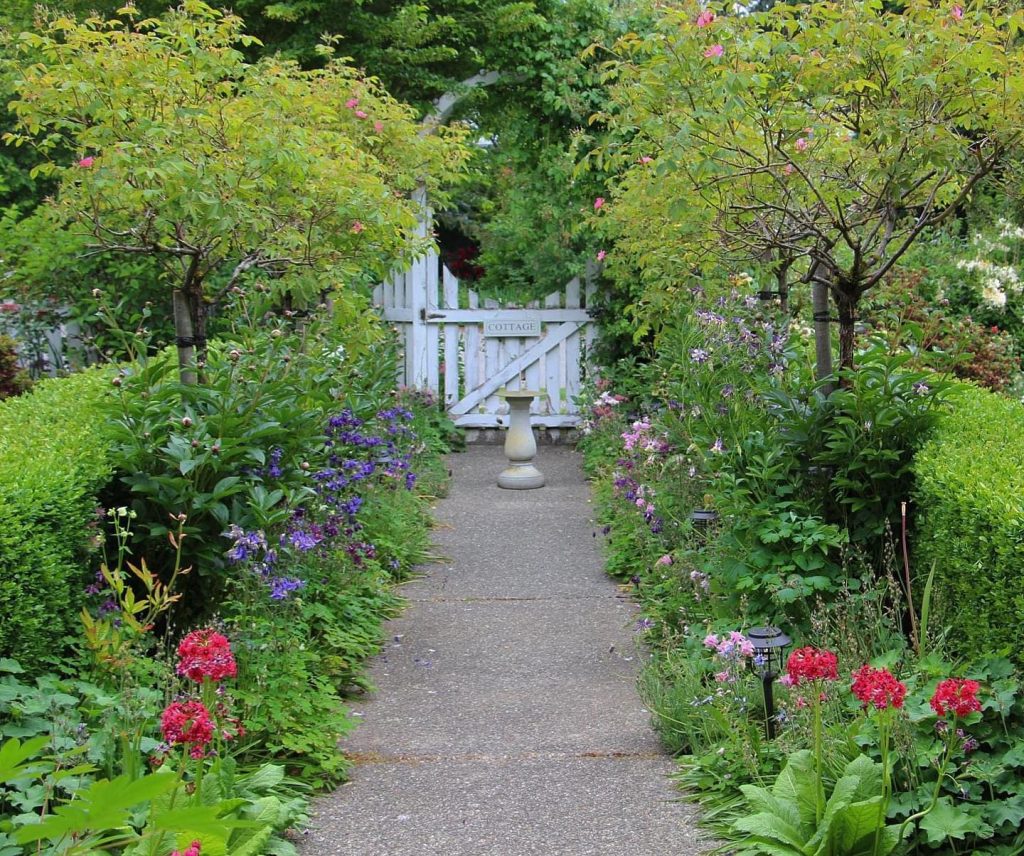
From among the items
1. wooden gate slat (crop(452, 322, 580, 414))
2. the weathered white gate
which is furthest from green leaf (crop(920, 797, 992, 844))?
wooden gate slat (crop(452, 322, 580, 414))

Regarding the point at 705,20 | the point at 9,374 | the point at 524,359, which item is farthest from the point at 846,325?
the point at 524,359

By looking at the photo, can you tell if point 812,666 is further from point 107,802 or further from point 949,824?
point 107,802

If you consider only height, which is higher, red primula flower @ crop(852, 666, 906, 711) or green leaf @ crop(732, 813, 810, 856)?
red primula flower @ crop(852, 666, 906, 711)

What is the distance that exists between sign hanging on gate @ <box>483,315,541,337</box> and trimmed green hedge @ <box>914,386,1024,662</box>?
684 cm

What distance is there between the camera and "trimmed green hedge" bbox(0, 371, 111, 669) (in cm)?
296

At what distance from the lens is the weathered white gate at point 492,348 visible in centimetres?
1068

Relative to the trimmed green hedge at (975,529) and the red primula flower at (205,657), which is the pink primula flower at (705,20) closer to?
the trimmed green hedge at (975,529)

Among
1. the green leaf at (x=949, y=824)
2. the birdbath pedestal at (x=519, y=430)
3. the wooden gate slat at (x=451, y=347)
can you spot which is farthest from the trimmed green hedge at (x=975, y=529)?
the wooden gate slat at (x=451, y=347)

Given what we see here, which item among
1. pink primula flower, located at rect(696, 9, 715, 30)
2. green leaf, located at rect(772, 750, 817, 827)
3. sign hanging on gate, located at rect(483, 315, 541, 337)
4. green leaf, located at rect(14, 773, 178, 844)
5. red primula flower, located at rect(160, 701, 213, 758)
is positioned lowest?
green leaf, located at rect(772, 750, 817, 827)

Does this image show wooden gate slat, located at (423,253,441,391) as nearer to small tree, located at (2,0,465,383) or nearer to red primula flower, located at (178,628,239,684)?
small tree, located at (2,0,465,383)

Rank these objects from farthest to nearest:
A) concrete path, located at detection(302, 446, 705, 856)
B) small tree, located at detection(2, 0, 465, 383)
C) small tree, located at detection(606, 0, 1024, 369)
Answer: small tree, located at detection(2, 0, 465, 383), small tree, located at detection(606, 0, 1024, 369), concrete path, located at detection(302, 446, 705, 856)

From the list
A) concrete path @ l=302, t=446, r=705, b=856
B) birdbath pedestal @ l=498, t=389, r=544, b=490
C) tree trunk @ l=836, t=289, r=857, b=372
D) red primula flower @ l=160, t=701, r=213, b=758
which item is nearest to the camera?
red primula flower @ l=160, t=701, r=213, b=758

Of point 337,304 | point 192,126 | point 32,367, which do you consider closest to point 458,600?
point 337,304

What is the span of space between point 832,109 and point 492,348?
6.45m
